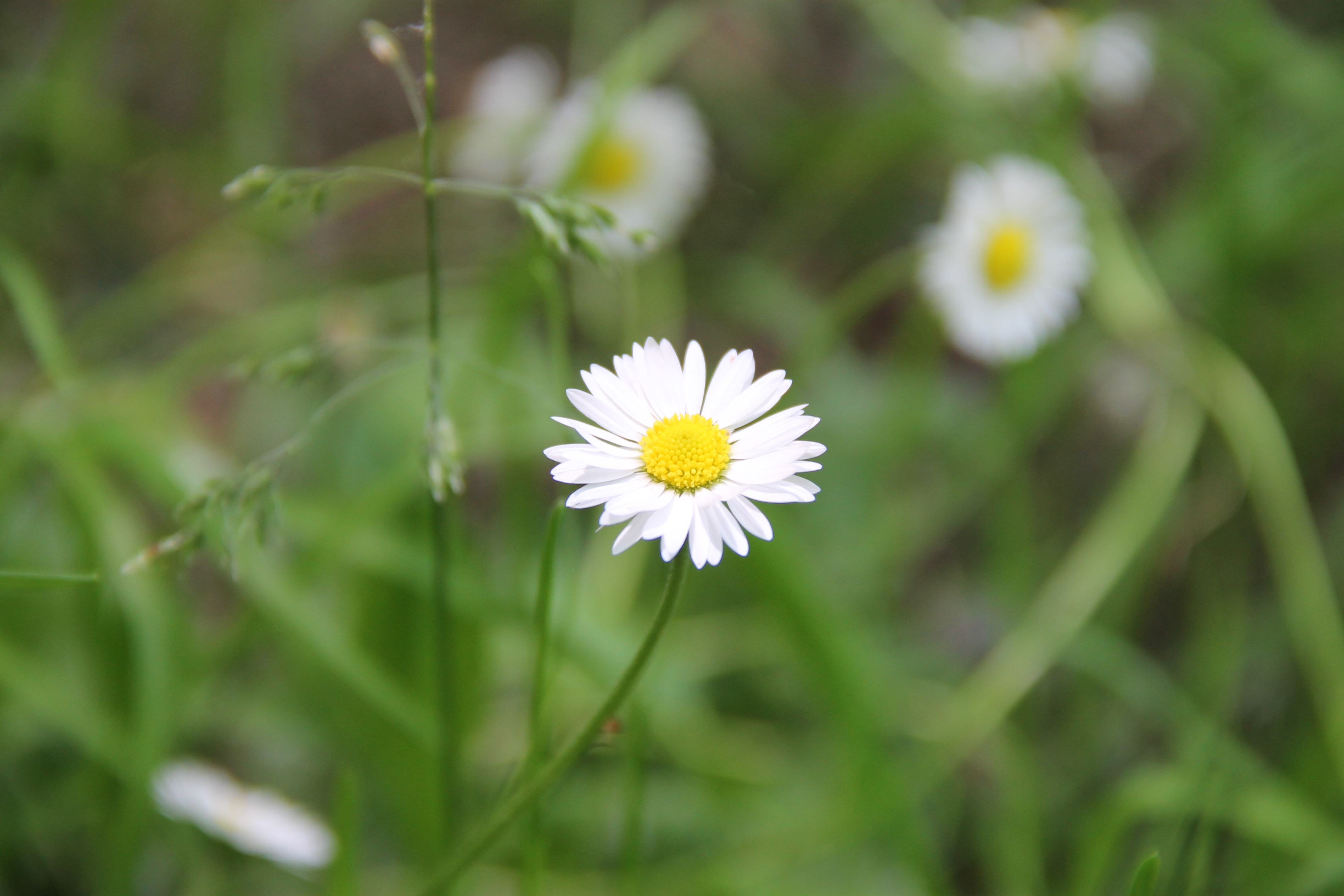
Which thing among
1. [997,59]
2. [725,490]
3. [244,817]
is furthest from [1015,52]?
[244,817]

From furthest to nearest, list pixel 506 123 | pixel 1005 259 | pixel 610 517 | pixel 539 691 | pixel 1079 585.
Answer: pixel 506 123, pixel 1005 259, pixel 1079 585, pixel 539 691, pixel 610 517

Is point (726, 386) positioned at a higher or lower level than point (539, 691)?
higher

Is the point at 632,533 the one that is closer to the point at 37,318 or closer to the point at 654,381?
the point at 654,381

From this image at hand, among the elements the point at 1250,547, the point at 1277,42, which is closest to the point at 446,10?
the point at 1277,42

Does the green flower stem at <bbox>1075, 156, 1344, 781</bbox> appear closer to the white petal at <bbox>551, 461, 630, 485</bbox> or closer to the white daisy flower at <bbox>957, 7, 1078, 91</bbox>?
the white daisy flower at <bbox>957, 7, 1078, 91</bbox>

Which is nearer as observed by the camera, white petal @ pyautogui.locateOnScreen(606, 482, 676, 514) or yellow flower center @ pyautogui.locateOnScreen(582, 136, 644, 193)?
white petal @ pyautogui.locateOnScreen(606, 482, 676, 514)

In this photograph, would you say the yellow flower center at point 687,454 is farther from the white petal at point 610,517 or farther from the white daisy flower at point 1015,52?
the white daisy flower at point 1015,52

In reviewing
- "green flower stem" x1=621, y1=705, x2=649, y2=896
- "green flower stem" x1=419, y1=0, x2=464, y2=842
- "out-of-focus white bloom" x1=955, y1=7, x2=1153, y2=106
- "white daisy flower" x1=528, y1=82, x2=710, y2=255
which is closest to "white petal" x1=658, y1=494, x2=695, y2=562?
"green flower stem" x1=419, y1=0, x2=464, y2=842

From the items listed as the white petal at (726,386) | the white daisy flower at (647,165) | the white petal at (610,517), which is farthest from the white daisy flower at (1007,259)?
the white petal at (610,517)
